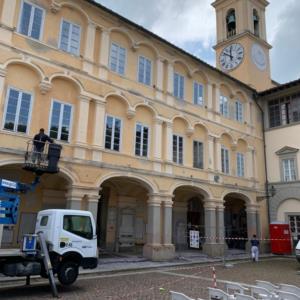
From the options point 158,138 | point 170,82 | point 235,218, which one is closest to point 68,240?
point 158,138

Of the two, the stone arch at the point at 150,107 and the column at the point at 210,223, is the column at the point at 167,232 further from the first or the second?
the stone arch at the point at 150,107

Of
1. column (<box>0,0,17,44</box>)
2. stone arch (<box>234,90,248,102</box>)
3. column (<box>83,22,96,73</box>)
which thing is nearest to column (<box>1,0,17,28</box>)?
column (<box>0,0,17,44</box>)

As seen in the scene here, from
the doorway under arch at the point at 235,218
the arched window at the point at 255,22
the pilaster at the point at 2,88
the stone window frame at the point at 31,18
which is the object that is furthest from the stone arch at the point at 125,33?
the arched window at the point at 255,22

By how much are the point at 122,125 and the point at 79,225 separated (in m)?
7.58

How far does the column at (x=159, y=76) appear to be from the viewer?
19.7 metres

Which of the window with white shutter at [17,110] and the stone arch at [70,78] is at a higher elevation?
the stone arch at [70,78]

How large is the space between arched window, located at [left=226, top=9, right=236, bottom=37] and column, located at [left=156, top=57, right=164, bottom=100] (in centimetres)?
1518

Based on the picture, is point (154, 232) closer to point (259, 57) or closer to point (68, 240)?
point (68, 240)

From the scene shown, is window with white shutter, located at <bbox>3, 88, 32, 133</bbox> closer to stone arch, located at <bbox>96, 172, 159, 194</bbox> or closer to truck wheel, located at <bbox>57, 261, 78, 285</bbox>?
stone arch, located at <bbox>96, 172, 159, 194</bbox>

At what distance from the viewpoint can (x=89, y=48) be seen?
664 inches

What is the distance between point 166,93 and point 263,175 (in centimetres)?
1138

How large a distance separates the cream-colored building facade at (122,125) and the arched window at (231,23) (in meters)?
9.22

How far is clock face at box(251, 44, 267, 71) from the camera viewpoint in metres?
30.6

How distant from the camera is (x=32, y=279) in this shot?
11734mm
